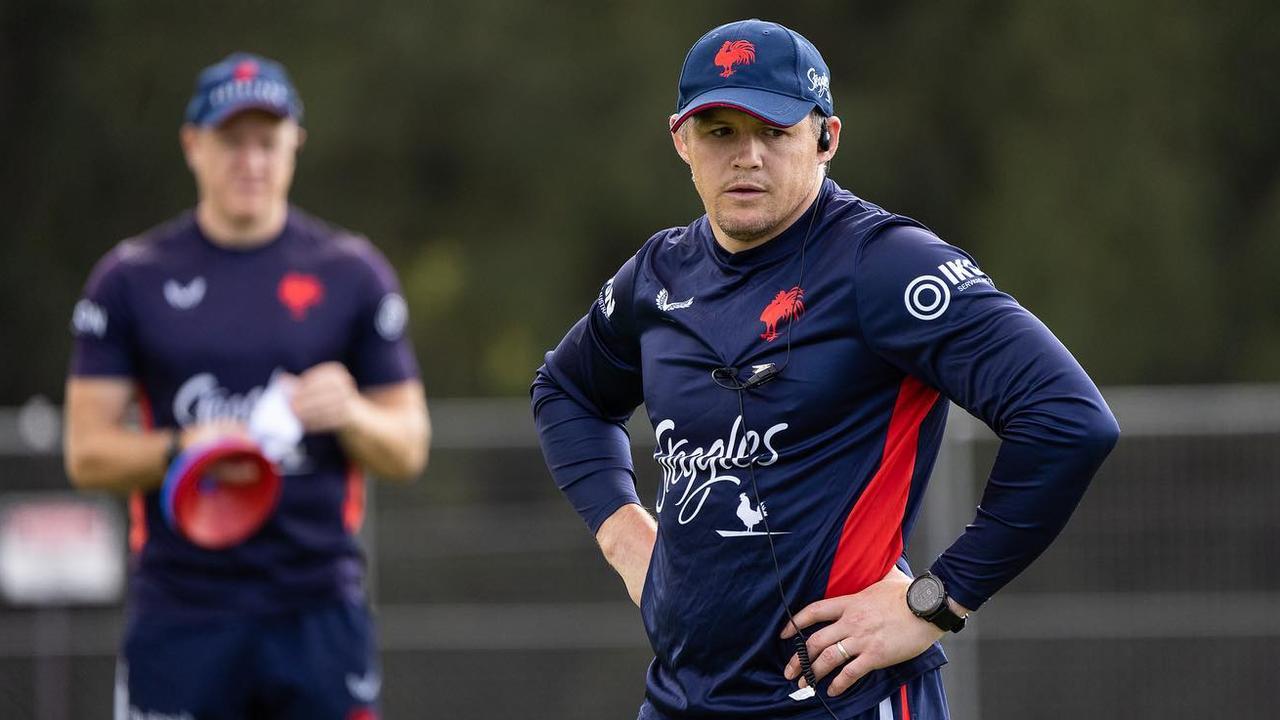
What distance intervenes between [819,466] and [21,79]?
11076 mm

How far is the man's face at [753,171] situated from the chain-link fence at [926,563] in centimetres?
551

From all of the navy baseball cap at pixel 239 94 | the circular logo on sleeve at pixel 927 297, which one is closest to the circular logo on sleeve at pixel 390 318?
the navy baseball cap at pixel 239 94

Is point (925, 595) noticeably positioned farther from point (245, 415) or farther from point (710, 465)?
point (245, 415)

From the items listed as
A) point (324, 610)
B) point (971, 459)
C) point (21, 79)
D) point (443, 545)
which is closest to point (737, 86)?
point (324, 610)

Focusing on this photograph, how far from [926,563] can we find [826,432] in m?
5.63

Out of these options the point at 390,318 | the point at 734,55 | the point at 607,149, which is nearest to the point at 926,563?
the point at 390,318

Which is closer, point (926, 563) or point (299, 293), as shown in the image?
point (299, 293)

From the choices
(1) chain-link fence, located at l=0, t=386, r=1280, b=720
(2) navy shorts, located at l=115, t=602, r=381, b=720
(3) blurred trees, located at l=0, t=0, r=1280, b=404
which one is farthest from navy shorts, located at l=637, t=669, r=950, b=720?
(3) blurred trees, located at l=0, t=0, r=1280, b=404

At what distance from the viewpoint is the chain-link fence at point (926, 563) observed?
8.44 meters

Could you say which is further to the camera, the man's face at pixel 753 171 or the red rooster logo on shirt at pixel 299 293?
the red rooster logo on shirt at pixel 299 293

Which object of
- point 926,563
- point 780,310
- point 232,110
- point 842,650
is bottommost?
point 926,563

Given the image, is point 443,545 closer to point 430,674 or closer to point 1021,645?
point 430,674

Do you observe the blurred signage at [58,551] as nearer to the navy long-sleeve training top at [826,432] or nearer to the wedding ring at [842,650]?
the navy long-sleeve training top at [826,432]

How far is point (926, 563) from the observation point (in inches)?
334
